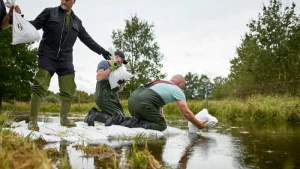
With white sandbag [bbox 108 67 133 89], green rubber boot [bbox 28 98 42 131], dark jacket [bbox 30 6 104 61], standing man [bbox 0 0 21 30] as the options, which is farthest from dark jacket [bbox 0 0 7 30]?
white sandbag [bbox 108 67 133 89]

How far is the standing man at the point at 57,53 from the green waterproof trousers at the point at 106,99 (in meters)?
0.58

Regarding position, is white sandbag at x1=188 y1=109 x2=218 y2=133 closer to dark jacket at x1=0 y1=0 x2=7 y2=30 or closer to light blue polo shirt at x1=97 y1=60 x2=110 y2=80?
light blue polo shirt at x1=97 y1=60 x2=110 y2=80

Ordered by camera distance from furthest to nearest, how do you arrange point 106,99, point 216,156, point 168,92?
point 106,99, point 168,92, point 216,156

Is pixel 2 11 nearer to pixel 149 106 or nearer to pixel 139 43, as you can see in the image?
pixel 149 106

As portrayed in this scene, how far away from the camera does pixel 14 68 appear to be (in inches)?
750

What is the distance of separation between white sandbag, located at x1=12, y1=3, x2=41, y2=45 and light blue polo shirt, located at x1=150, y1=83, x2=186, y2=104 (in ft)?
6.28

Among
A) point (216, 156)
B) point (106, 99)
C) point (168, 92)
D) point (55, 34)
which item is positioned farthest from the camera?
point (106, 99)

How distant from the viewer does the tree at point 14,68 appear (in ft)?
60.4

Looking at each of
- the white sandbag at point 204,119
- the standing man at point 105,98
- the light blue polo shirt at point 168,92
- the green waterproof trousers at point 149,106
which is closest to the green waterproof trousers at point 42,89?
the standing man at point 105,98

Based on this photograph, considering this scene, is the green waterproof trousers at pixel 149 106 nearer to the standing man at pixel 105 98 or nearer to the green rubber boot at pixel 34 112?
the standing man at pixel 105 98

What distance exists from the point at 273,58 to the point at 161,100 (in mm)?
17916

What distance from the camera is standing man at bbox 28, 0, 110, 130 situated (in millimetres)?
4355

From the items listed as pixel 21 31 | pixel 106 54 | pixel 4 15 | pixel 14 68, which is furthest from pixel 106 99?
pixel 14 68

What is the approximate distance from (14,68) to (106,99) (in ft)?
51.0
